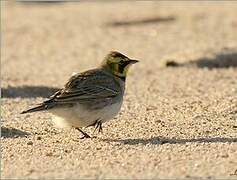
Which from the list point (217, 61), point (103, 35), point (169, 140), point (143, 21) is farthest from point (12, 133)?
point (143, 21)

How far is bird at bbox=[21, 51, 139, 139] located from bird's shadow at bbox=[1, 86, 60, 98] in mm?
2941

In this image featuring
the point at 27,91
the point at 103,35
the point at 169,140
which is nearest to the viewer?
the point at 169,140

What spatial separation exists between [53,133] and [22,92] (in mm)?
2935

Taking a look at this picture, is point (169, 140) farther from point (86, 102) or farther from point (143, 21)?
point (143, 21)

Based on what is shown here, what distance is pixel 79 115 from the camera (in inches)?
300

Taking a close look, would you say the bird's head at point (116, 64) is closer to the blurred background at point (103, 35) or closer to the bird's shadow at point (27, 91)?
the bird's shadow at point (27, 91)

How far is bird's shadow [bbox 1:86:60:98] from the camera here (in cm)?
1091

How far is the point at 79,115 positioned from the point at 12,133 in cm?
101

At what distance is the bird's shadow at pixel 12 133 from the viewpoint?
8.15m

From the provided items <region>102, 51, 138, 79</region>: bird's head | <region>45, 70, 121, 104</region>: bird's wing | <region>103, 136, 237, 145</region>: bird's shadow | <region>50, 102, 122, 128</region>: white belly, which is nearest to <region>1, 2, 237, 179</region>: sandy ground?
<region>103, 136, 237, 145</region>: bird's shadow

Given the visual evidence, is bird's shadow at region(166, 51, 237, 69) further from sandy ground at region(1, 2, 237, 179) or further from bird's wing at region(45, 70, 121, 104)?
bird's wing at region(45, 70, 121, 104)

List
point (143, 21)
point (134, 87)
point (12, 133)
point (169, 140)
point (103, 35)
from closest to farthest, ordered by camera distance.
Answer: point (169, 140) < point (12, 133) < point (134, 87) < point (103, 35) < point (143, 21)

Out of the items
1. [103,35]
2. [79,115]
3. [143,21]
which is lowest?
[103,35]

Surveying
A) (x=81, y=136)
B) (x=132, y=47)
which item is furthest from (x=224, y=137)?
(x=132, y=47)
